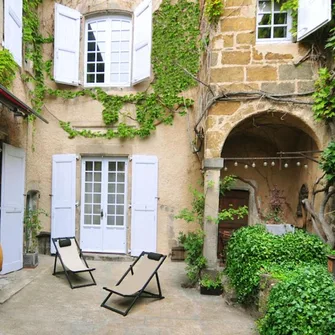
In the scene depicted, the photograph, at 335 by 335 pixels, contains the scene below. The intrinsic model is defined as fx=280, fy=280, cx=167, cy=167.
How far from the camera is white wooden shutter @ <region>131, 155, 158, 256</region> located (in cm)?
646

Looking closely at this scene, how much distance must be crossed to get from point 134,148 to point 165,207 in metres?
1.56

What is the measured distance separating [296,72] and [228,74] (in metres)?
1.10

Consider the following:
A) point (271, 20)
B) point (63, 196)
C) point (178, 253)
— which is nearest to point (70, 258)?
point (63, 196)

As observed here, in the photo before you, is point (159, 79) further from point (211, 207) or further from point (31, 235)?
point (31, 235)

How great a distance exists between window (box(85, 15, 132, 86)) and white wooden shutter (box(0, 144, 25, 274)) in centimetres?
260

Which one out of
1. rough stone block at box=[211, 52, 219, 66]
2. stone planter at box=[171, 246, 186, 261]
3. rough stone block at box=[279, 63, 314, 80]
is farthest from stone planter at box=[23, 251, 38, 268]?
rough stone block at box=[279, 63, 314, 80]

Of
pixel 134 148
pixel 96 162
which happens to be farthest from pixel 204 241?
pixel 96 162

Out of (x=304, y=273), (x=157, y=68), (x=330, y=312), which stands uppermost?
(x=157, y=68)

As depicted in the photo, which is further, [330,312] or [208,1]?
[208,1]

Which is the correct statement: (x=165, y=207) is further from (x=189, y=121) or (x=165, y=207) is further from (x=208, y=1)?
(x=208, y=1)

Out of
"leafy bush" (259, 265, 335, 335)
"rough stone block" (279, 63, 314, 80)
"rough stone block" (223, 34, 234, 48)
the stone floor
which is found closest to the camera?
"leafy bush" (259, 265, 335, 335)

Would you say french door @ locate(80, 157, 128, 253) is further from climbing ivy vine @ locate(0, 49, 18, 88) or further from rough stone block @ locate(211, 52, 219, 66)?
rough stone block @ locate(211, 52, 219, 66)

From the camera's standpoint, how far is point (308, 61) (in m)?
4.62

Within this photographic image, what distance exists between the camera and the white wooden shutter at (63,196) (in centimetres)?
660
